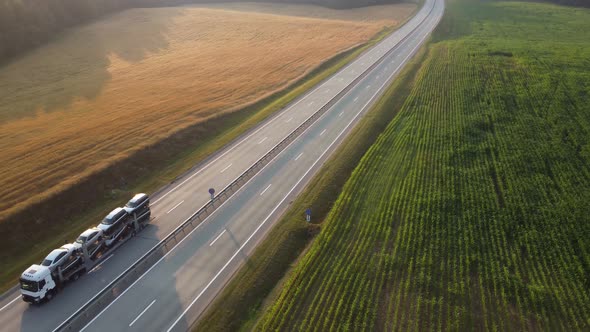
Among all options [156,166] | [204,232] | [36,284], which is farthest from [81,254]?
[156,166]

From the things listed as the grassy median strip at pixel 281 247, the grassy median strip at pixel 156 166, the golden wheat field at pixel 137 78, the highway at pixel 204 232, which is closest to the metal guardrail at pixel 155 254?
the highway at pixel 204 232

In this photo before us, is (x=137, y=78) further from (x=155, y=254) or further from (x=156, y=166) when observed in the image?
(x=155, y=254)

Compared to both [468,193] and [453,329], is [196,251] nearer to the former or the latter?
[453,329]

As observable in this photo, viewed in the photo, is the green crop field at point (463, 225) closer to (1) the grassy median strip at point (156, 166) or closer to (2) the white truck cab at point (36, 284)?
(2) the white truck cab at point (36, 284)

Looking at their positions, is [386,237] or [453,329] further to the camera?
[386,237]

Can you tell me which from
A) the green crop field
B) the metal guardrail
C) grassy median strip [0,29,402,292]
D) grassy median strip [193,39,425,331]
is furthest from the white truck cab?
the green crop field

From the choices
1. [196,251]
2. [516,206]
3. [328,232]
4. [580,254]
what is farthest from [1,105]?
[580,254]
